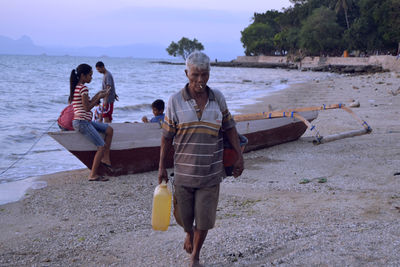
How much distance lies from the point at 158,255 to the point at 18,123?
34.1ft

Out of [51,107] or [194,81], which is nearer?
[194,81]

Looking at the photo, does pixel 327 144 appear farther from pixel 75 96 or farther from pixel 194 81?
pixel 194 81

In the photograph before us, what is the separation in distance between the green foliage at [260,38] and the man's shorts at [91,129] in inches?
3247

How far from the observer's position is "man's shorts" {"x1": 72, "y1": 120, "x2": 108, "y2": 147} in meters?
5.82

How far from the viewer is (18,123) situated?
40.6ft

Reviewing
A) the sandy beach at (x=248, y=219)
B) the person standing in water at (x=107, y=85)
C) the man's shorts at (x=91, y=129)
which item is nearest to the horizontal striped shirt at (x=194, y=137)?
the sandy beach at (x=248, y=219)

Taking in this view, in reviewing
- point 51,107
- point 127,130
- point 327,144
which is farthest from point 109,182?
point 51,107

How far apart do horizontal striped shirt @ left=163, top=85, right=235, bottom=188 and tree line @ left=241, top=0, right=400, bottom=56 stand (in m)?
49.7

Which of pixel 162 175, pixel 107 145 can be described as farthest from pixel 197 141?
pixel 107 145

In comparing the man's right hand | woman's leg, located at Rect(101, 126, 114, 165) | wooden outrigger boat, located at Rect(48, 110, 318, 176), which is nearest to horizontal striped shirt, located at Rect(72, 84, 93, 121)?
wooden outrigger boat, located at Rect(48, 110, 318, 176)

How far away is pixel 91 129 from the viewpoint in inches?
231

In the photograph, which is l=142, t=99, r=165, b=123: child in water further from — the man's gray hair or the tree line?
the tree line

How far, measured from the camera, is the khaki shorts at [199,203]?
289 cm

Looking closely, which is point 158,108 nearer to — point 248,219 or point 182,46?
point 248,219
